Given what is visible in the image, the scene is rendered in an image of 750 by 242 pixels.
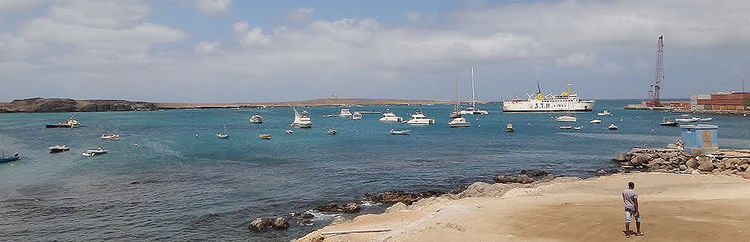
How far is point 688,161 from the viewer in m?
42.8

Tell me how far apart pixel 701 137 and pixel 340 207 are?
31976 millimetres

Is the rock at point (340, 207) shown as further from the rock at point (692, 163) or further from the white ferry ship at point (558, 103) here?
the white ferry ship at point (558, 103)

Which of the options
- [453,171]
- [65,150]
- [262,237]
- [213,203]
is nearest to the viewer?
[262,237]

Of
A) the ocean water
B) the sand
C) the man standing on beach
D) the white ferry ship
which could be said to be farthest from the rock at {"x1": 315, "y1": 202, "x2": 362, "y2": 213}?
the white ferry ship

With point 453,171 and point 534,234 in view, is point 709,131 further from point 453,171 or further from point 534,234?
point 534,234

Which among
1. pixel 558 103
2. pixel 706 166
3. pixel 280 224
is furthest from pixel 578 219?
pixel 558 103

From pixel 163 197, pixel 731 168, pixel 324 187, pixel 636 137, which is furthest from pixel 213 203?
pixel 636 137

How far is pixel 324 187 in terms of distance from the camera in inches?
1587

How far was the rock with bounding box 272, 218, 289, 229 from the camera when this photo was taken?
27391 millimetres

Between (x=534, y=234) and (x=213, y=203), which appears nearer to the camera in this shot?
(x=534, y=234)

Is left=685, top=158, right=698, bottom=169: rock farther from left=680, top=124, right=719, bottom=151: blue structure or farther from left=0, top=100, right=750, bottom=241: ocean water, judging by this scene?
left=0, top=100, right=750, bottom=241: ocean water

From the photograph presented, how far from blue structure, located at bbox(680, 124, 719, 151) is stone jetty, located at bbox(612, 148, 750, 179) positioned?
61 cm

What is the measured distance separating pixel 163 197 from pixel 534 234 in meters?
28.3

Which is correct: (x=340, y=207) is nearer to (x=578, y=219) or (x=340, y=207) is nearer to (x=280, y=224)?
(x=280, y=224)
